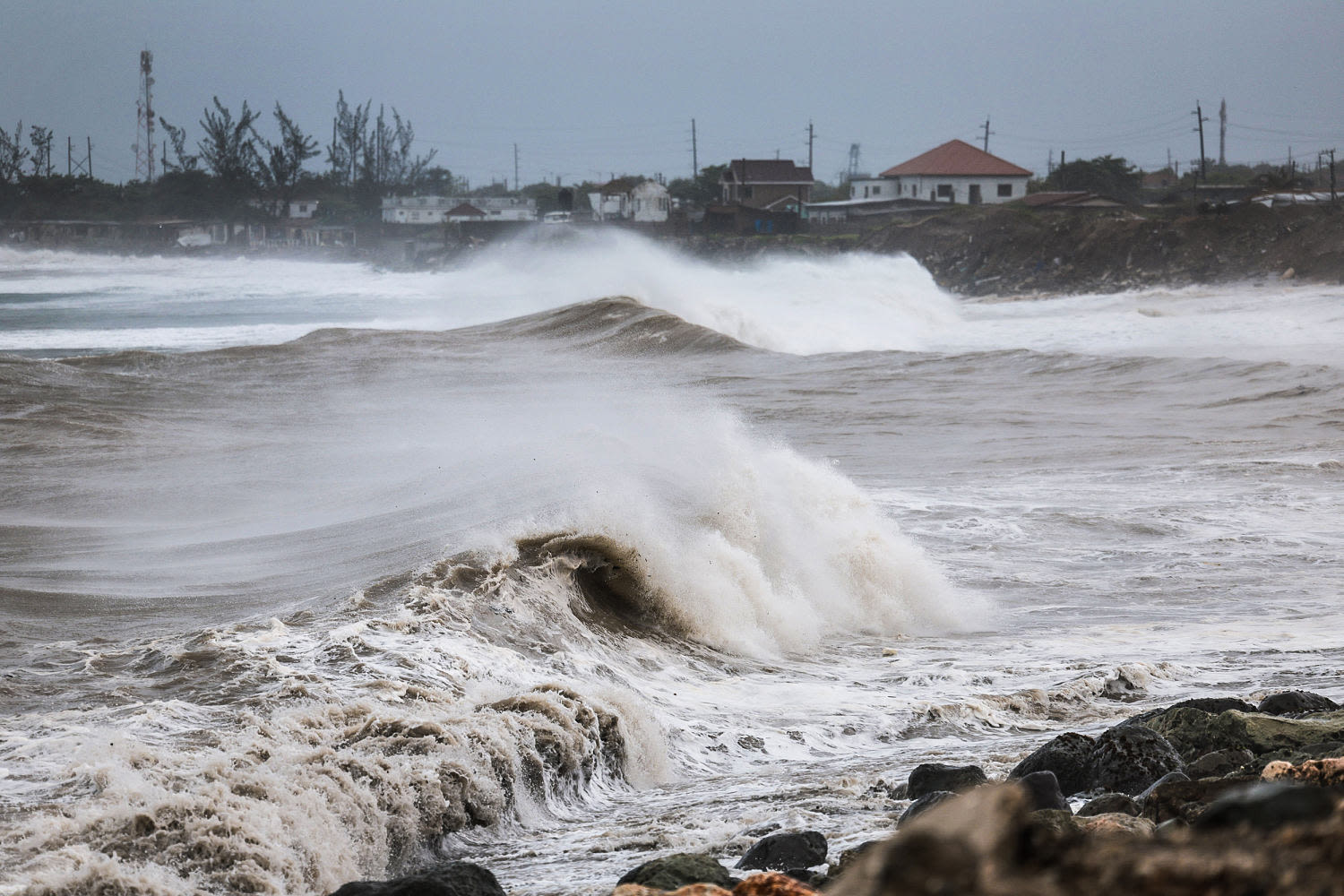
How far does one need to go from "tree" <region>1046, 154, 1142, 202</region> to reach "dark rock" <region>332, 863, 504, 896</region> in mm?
77364

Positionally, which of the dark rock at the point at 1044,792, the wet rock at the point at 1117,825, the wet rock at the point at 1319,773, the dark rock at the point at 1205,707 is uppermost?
the wet rock at the point at 1319,773

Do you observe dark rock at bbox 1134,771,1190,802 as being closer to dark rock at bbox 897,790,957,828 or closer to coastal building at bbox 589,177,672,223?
dark rock at bbox 897,790,957,828

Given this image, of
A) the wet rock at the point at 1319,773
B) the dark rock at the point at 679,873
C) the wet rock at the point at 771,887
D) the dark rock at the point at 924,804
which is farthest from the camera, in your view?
the dark rock at the point at 924,804

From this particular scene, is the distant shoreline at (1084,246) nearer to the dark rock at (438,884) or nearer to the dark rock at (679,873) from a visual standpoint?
the dark rock at (679,873)

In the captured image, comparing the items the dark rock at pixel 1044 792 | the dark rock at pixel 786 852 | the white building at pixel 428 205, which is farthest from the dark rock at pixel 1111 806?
the white building at pixel 428 205

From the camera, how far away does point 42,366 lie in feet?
80.3

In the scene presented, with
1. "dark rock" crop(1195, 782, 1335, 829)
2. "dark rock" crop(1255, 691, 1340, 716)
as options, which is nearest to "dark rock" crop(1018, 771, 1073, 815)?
"dark rock" crop(1255, 691, 1340, 716)

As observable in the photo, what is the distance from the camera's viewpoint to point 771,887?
7.67ft

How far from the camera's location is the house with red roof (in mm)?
74562

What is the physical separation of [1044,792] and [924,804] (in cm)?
49

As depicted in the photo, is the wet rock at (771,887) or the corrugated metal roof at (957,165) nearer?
the wet rock at (771,887)

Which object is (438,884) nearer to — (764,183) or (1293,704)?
(1293,704)

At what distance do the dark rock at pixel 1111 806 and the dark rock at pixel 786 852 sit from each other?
1.00m

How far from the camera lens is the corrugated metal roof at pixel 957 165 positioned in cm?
7481
